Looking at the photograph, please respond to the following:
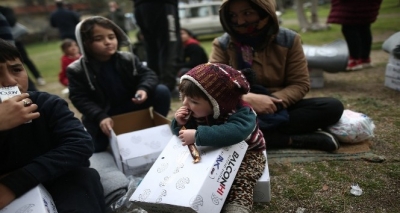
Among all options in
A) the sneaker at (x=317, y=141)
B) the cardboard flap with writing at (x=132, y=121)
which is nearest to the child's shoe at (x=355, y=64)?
the sneaker at (x=317, y=141)

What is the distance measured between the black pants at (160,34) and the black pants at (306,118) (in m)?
1.70

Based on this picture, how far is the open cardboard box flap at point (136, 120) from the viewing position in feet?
7.69

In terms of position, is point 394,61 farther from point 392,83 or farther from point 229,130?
point 229,130

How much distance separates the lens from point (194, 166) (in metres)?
1.41

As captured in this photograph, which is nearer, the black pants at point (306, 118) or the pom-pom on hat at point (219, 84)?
the pom-pom on hat at point (219, 84)

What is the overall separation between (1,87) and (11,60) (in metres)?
0.13

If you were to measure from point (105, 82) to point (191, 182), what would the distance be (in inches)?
53.9

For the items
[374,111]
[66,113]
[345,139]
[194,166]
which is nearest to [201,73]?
[194,166]

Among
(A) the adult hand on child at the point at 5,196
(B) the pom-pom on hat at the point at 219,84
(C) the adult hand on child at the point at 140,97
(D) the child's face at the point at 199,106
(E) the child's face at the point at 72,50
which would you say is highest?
(B) the pom-pom on hat at the point at 219,84

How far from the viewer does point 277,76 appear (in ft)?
7.14

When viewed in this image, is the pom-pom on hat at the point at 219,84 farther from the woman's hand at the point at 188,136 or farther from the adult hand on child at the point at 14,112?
the adult hand on child at the point at 14,112

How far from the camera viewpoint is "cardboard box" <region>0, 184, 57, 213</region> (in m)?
1.18

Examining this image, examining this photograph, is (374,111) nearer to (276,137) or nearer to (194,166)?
(276,137)

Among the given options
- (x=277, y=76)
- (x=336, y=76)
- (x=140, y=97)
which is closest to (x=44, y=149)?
(x=140, y=97)
